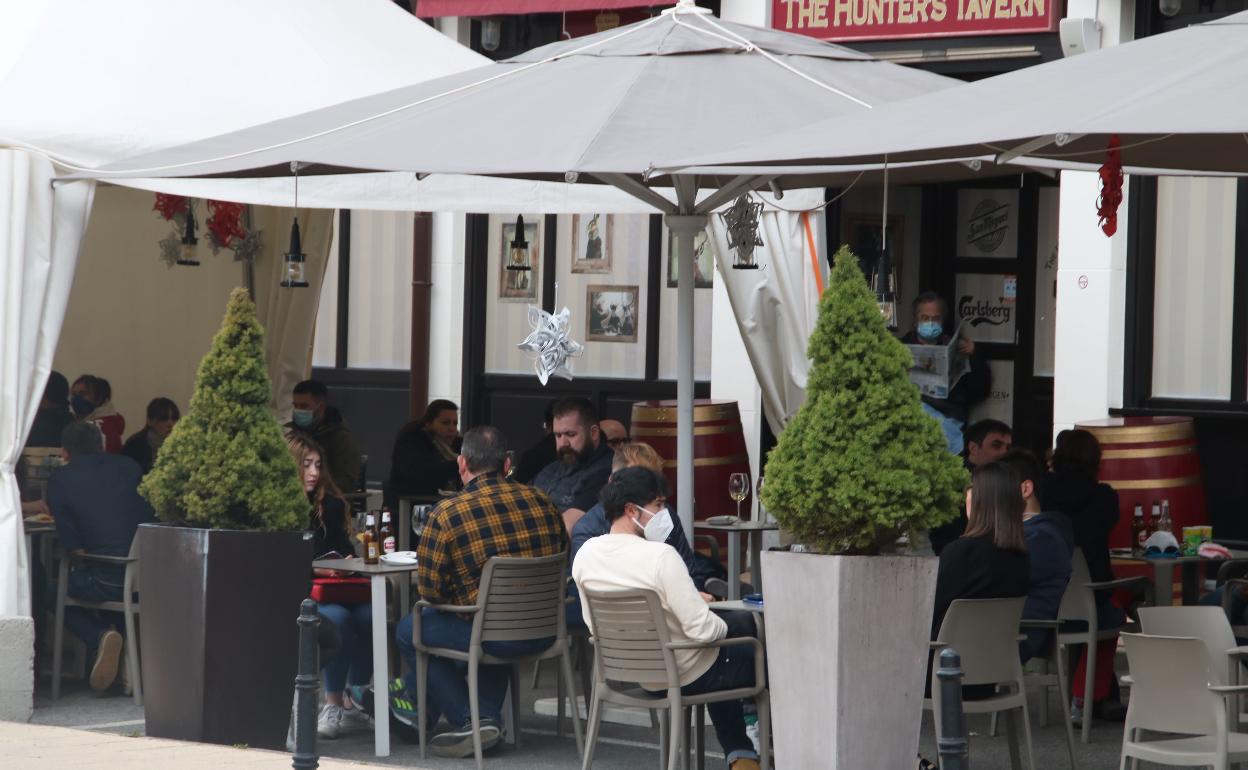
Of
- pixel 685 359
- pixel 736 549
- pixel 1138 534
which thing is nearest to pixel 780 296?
pixel 736 549

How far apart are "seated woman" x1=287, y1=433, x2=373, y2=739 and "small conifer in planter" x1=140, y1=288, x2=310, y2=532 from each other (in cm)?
A: 66

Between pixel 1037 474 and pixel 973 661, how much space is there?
1531mm

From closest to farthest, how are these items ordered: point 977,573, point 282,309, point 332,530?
point 977,573 < point 332,530 < point 282,309

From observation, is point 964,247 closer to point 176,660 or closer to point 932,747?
point 932,747

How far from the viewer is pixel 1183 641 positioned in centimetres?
591

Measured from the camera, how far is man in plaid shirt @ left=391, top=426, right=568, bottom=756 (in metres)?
7.82

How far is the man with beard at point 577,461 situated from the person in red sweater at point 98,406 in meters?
3.69

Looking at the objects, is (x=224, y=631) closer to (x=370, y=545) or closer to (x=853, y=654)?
(x=370, y=545)

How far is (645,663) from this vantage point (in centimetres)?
689

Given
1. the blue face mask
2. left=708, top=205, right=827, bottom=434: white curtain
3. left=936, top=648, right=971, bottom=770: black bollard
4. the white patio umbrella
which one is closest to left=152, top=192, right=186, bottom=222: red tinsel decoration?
the blue face mask

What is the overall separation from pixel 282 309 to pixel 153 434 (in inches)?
82.3

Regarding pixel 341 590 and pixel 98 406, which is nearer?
pixel 341 590

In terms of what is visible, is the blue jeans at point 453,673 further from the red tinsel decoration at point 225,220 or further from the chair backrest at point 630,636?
the red tinsel decoration at point 225,220

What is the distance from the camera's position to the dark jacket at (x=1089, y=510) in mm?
8500
